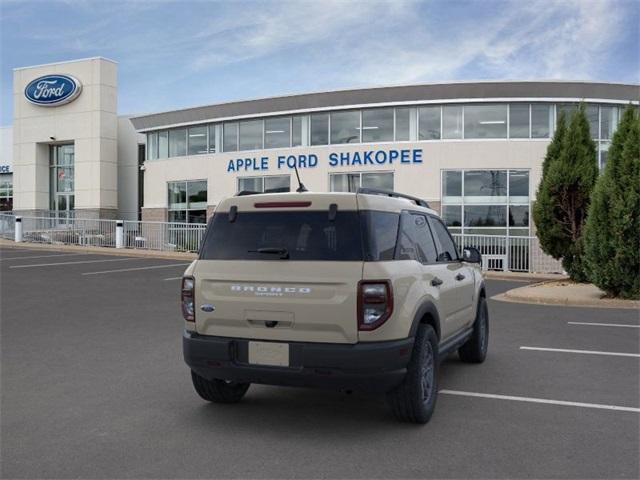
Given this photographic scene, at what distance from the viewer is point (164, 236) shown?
86.3 ft

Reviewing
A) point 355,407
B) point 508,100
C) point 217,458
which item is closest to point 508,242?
point 508,100

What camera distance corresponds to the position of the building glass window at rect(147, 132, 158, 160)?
32312 millimetres

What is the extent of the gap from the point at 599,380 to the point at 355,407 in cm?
264

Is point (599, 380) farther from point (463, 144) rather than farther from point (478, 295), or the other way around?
point (463, 144)

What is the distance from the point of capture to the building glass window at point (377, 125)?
84.4ft

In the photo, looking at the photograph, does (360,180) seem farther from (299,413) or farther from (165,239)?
(299,413)

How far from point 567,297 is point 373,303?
968 cm

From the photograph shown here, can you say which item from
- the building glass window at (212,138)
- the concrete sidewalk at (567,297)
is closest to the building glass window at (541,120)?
the concrete sidewalk at (567,297)

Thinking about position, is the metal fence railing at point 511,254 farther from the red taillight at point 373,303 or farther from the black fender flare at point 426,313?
the red taillight at point 373,303

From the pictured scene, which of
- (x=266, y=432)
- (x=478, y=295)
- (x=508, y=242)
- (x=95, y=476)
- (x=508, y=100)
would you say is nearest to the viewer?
(x=95, y=476)

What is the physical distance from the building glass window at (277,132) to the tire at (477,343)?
21401mm

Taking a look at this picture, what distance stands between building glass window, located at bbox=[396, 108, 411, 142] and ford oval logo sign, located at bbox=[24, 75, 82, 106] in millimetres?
18008

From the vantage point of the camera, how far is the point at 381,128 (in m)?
25.8

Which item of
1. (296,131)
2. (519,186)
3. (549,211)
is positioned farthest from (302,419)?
(296,131)
